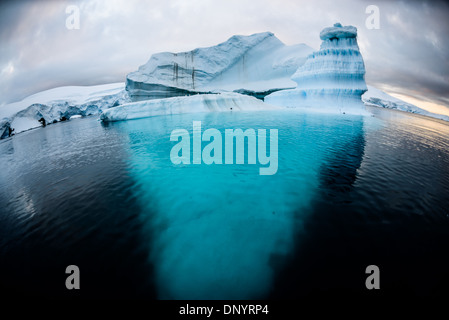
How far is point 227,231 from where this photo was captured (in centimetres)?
364

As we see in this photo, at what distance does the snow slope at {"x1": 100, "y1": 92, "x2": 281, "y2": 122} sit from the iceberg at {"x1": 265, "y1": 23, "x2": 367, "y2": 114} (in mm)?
8808

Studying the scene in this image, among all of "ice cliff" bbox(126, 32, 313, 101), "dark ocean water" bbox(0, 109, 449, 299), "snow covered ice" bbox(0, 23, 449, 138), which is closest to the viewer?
"dark ocean water" bbox(0, 109, 449, 299)

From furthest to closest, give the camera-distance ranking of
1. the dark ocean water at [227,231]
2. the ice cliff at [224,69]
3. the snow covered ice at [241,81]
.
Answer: the ice cliff at [224,69]
the snow covered ice at [241,81]
the dark ocean water at [227,231]

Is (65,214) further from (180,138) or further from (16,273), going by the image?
(180,138)

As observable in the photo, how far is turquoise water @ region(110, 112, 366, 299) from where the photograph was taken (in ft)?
9.05

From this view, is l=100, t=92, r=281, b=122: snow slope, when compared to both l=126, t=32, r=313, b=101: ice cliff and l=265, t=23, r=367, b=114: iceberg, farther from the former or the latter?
l=126, t=32, r=313, b=101: ice cliff

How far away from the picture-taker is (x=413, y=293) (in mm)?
2506

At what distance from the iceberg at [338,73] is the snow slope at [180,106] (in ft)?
28.9

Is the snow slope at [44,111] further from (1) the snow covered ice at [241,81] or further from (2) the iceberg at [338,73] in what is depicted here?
(2) the iceberg at [338,73]

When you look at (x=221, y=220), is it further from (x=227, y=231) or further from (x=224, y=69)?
(x=224, y=69)

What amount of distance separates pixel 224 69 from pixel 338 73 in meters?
20.9

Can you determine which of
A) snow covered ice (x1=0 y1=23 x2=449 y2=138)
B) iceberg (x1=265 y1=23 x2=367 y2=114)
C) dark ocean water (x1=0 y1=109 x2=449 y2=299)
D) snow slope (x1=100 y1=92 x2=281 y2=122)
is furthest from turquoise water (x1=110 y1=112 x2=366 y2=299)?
iceberg (x1=265 y1=23 x2=367 y2=114)

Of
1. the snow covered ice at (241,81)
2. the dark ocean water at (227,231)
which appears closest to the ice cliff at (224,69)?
the snow covered ice at (241,81)

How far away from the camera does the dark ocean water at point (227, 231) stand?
106 inches
